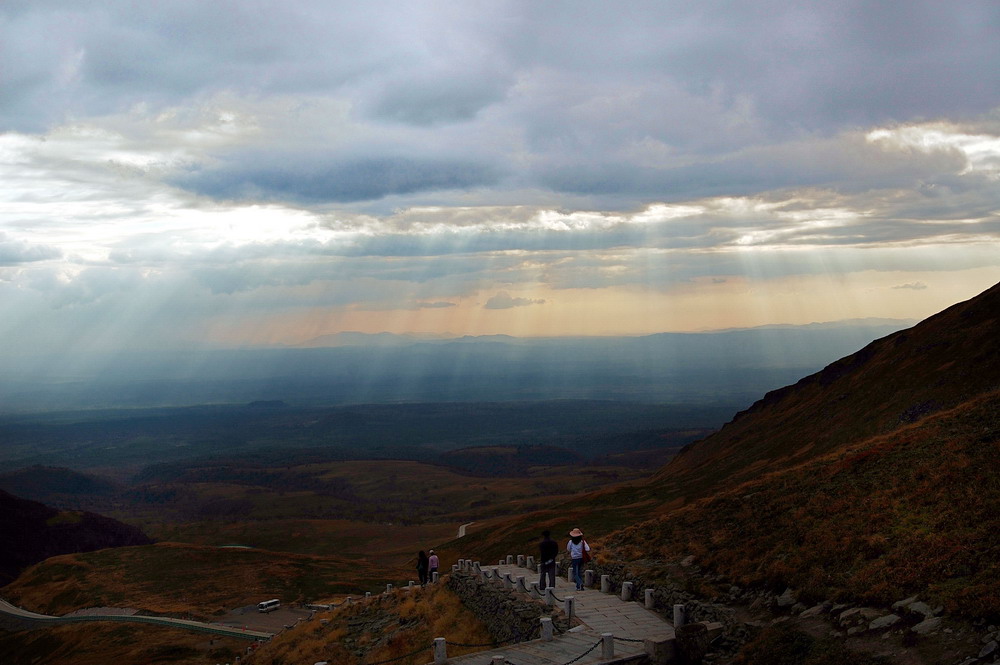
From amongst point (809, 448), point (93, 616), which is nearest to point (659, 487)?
point (809, 448)

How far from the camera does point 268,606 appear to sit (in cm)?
6906

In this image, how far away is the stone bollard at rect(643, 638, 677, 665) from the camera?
63.5ft

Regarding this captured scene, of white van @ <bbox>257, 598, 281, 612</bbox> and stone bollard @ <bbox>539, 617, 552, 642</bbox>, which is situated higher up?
stone bollard @ <bbox>539, 617, 552, 642</bbox>

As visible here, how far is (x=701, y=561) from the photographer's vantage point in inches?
1042

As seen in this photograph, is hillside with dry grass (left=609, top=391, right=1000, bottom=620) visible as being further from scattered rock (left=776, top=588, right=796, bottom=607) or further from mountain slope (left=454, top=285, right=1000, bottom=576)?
mountain slope (left=454, top=285, right=1000, bottom=576)

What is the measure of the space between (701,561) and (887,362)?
67.9 metres

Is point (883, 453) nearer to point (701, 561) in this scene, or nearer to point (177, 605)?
point (701, 561)

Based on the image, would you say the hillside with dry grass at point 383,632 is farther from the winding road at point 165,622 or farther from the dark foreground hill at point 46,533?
the dark foreground hill at point 46,533

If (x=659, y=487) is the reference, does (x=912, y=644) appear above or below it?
above

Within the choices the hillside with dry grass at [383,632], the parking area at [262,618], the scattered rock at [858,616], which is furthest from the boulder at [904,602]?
the parking area at [262,618]

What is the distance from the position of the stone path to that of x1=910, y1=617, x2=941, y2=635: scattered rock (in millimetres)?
6418

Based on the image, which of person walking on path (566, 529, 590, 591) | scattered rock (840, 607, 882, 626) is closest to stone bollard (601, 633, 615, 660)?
scattered rock (840, 607, 882, 626)

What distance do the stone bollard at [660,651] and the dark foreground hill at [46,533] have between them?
135 meters

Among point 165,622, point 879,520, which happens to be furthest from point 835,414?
point 165,622
